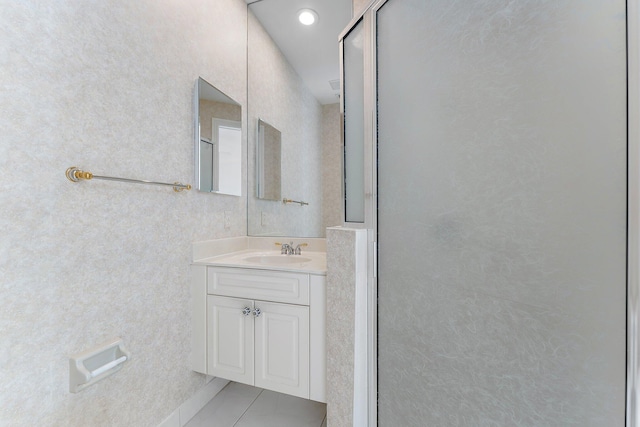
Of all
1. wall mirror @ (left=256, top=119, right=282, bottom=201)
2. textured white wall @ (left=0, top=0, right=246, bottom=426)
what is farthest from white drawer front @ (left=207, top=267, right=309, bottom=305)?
wall mirror @ (left=256, top=119, right=282, bottom=201)

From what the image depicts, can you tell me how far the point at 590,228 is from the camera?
1.98ft

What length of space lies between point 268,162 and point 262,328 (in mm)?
1204

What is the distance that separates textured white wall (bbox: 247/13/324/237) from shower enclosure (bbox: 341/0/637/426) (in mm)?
890

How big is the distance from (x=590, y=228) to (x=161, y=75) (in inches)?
67.5

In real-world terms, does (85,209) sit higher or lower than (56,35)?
lower

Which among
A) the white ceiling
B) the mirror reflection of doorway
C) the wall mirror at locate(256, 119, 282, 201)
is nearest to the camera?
the mirror reflection of doorway

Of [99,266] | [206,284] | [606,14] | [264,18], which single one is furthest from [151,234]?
[264,18]

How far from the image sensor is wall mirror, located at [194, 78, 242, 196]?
1580 mm

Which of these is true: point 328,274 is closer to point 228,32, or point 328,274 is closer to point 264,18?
point 228,32

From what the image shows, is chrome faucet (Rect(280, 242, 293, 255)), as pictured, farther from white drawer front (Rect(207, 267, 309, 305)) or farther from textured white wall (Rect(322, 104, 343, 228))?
white drawer front (Rect(207, 267, 309, 305))

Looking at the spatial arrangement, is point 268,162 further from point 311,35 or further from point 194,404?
point 194,404

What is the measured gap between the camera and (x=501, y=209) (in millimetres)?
743

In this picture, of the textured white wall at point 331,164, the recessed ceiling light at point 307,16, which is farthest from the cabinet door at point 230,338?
the recessed ceiling light at point 307,16

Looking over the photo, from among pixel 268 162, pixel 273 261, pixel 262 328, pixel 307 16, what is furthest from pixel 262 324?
pixel 307 16
